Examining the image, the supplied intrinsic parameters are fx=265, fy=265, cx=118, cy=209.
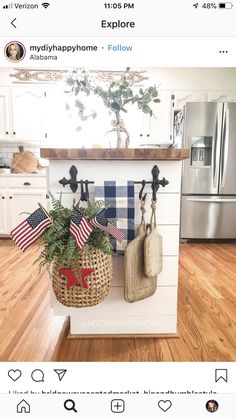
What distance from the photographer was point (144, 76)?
119 inches

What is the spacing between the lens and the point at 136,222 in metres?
1.08

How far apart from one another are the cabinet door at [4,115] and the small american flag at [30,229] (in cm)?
249

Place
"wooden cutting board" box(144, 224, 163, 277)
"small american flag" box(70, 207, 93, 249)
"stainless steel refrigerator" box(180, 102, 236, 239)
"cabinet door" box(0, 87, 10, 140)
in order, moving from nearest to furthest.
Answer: "small american flag" box(70, 207, 93, 249) → "wooden cutting board" box(144, 224, 163, 277) → "stainless steel refrigerator" box(180, 102, 236, 239) → "cabinet door" box(0, 87, 10, 140)

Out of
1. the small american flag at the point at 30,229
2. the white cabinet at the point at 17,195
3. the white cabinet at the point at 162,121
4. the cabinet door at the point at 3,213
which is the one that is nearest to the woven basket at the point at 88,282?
the small american flag at the point at 30,229

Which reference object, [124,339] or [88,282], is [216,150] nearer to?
[124,339]

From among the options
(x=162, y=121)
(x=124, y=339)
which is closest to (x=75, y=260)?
(x=124, y=339)

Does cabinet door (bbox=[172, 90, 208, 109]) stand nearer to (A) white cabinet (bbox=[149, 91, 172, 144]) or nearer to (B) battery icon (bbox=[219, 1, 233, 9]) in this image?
(A) white cabinet (bbox=[149, 91, 172, 144])

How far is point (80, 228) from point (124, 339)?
0.65 meters

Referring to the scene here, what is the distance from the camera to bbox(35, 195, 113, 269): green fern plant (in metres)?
0.82

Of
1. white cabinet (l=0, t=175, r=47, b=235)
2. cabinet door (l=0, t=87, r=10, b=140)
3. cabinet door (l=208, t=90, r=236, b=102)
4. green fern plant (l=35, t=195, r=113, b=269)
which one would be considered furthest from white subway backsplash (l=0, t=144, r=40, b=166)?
green fern plant (l=35, t=195, r=113, b=269)
